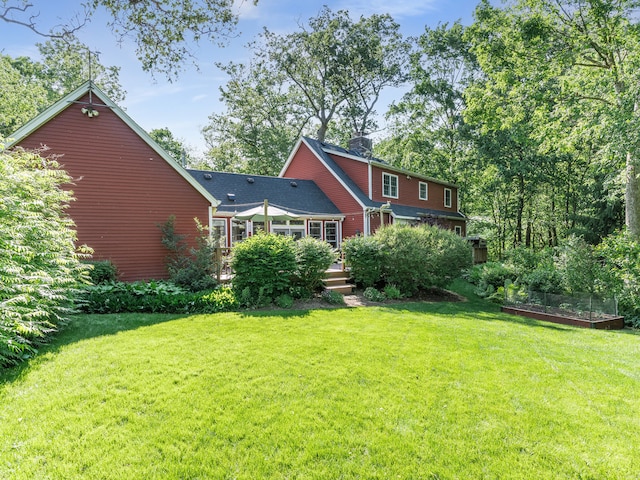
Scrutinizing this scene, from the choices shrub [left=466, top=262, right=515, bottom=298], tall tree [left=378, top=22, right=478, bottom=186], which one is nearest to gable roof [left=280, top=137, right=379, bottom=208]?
shrub [left=466, top=262, right=515, bottom=298]

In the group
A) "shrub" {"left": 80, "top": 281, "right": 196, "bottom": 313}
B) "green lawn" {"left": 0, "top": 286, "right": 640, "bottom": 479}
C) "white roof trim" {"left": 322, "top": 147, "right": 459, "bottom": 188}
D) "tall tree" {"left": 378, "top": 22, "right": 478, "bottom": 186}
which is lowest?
"green lawn" {"left": 0, "top": 286, "right": 640, "bottom": 479}

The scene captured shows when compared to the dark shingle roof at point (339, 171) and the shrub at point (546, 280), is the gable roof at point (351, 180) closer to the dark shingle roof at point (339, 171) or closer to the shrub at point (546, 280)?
the dark shingle roof at point (339, 171)

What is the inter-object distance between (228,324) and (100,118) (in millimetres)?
7860

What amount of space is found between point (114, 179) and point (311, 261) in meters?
6.55

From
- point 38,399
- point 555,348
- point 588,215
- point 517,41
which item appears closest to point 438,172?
point 588,215

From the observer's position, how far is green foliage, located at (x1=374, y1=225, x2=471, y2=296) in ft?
34.8

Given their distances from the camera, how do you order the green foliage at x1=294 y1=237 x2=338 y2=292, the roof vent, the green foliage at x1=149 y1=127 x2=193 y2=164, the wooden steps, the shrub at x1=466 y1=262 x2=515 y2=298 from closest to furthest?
the green foliage at x1=294 y1=237 x2=338 y2=292 → the wooden steps → the shrub at x1=466 y1=262 x2=515 y2=298 → the roof vent → the green foliage at x1=149 y1=127 x2=193 y2=164

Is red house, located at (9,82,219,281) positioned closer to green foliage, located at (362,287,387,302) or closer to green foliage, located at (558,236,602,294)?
green foliage, located at (362,287,387,302)

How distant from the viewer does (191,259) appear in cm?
1058

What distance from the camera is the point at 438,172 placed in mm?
23844

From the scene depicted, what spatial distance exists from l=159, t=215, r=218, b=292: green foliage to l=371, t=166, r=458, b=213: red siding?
9.81 metres

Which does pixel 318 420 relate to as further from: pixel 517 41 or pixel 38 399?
pixel 517 41

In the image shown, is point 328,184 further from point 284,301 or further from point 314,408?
point 314,408

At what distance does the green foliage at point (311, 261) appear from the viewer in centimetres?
913
